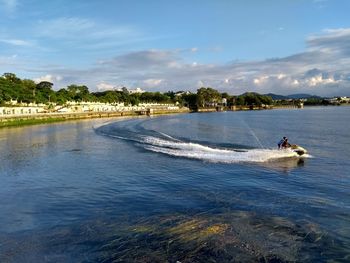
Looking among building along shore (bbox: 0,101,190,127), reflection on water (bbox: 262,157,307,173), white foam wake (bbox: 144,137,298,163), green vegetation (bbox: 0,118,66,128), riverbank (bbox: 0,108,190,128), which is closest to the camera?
reflection on water (bbox: 262,157,307,173)

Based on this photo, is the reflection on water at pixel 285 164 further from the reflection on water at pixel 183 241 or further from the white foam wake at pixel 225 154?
the reflection on water at pixel 183 241

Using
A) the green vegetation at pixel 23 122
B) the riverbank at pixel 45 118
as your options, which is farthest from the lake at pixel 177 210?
the riverbank at pixel 45 118

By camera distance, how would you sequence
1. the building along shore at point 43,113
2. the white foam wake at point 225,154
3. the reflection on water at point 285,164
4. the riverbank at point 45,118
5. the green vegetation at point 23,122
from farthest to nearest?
the building along shore at point 43,113
the riverbank at point 45,118
the green vegetation at point 23,122
the white foam wake at point 225,154
the reflection on water at point 285,164

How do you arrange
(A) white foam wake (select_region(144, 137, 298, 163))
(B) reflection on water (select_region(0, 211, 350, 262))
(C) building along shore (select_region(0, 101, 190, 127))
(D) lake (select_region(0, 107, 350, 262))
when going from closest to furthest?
(B) reflection on water (select_region(0, 211, 350, 262)), (D) lake (select_region(0, 107, 350, 262)), (A) white foam wake (select_region(144, 137, 298, 163)), (C) building along shore (select_region(0, 101, 190, 127))

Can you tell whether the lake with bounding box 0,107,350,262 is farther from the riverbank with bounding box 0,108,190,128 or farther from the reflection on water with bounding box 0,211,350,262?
the riverbank with bounding box 0,108,190,128

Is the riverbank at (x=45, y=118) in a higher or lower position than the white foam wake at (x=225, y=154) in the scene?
higher

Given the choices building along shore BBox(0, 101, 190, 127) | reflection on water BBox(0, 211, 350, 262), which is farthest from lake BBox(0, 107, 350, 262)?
building along shore BBox(0, 101, 190, 127)

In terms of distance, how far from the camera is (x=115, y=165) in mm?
32750

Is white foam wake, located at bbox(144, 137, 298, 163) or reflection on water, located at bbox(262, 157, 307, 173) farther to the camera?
white foam wake, located at bbox(144, 137, 298, 163)

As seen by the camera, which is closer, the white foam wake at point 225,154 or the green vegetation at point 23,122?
the white foam wake at point 225,154

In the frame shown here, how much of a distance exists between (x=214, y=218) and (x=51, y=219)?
7.32 m

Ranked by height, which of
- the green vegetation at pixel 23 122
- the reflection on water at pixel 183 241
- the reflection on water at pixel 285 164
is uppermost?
the green vegetation at pixel 23 122

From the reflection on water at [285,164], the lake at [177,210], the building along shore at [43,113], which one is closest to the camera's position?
the lake at [177,210]

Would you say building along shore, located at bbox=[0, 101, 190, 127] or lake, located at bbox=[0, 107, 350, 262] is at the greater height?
building along shore, located at bbox=[0, 101, 190, 127]
